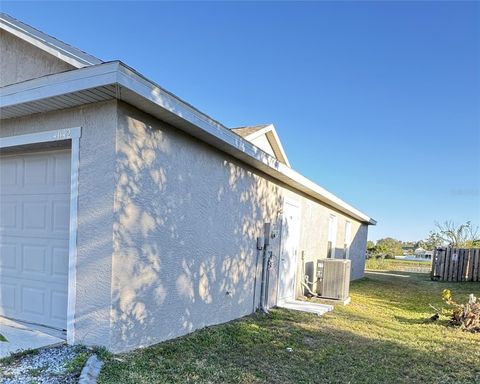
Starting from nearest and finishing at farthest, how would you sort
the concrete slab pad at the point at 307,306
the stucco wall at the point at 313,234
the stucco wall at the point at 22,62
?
the stucco wall at the point at 22,62 → the concrete slab pad at the point at 307,306 → the stucco wall at the point at 313,234

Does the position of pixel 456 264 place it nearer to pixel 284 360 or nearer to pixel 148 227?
pixel 284 360

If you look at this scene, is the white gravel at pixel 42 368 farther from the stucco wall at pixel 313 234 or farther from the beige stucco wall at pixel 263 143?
the beige stucco wall at pixel 263 143

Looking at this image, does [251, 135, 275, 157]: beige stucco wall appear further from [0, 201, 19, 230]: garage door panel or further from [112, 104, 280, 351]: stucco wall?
[0, 201, 19, 230]: garage door panel

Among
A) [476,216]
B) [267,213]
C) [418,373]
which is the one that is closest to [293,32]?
[267,213]

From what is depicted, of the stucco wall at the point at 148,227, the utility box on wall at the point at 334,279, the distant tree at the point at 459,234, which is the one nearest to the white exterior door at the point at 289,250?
the utility box on wall at the point at 334,279

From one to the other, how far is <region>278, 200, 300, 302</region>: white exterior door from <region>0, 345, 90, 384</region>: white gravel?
5.49m

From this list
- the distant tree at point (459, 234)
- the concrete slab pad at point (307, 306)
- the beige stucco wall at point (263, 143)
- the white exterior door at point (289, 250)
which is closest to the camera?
the concrete slab pad at point (307, 306)

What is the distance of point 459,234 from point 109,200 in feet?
84.3

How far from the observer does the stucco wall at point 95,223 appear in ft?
12.7

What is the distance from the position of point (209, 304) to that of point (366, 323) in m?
3.40

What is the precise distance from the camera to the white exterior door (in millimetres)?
8531

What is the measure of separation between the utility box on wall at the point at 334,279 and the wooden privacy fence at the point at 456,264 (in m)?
9.58

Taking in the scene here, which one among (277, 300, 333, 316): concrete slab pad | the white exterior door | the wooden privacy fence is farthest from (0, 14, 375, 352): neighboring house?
the wooden privacy fence

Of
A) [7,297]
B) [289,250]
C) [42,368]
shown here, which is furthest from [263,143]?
[42,368]
